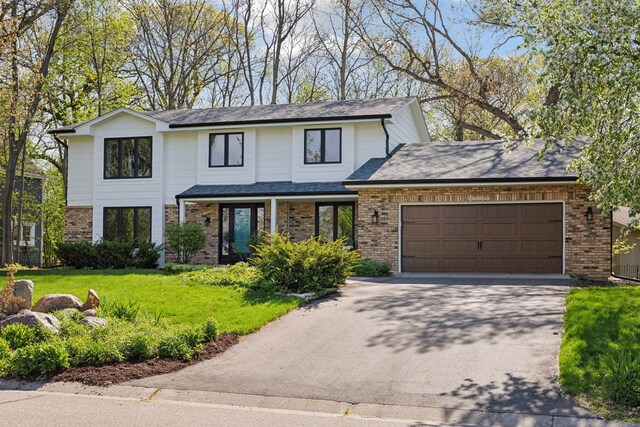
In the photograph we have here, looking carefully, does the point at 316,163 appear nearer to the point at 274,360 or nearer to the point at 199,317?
the point at 199,317

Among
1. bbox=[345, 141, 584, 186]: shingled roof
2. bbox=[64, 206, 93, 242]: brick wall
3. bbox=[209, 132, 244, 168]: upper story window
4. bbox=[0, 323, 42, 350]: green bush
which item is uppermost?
bbox=[209, 132, 244, 168]: upper story window

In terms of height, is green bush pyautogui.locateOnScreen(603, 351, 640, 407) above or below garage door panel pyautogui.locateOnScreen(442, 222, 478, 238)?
below

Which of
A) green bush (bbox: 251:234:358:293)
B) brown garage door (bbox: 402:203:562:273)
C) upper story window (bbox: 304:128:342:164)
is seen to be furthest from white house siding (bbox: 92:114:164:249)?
green bush (bbox: 251:234:358:293)

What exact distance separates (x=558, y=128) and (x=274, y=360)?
5.26m

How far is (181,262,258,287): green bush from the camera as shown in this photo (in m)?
14.9

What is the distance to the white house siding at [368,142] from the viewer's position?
22.0 metres

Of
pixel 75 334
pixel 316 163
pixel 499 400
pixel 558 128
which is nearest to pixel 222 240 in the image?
pixel 316 163

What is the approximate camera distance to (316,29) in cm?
3631

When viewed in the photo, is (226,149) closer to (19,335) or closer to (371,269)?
(371,269)

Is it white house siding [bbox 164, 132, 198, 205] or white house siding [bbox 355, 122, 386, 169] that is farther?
white house siding [bbox 164, 132, 198, 205]

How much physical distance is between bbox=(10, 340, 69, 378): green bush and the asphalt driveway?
123cm

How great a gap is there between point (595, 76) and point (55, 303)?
370 inches

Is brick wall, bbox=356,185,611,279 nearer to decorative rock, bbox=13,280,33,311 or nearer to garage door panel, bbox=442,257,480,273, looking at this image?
garage door panel, bbox=442,257,480,273

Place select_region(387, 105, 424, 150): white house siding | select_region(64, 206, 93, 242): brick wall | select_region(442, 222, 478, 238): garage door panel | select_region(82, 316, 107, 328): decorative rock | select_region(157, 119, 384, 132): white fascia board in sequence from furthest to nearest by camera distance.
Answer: select_region(64, 206, 93, 242): brick wall, select_region(387, 105, 424, 150): white house siding, select_region(157, 119, 384, 132): white fascia board, select_region(442, 222, 478, 238): garage door panel, select_region(82, 316, 107, 328): decorative rock
